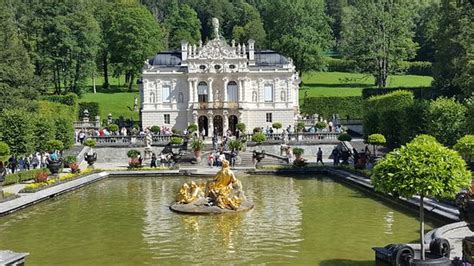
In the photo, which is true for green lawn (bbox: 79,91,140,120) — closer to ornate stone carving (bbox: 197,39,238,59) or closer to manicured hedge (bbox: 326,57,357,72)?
ornate stone carving (bbox: 197,39,238,59)

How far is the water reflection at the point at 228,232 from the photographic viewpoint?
1678cm

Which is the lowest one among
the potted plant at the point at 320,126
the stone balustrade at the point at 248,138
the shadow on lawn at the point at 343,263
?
the shadow on lawn at the point at 343,263

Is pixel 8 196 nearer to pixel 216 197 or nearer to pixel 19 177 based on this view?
pixel 19 177

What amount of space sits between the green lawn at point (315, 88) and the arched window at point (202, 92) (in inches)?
423

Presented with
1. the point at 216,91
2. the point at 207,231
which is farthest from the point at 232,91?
the point at 207,231

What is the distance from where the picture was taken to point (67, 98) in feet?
210

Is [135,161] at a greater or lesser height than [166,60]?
lesser

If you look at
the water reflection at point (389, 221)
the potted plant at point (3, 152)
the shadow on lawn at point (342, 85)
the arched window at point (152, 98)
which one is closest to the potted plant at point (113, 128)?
the arched window at point (152, 98)

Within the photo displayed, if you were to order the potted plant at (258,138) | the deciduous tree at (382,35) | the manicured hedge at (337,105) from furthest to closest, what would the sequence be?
the deciduous tree at (382,35), the manicured hedge at (337,105), the potted plant at (258,138)

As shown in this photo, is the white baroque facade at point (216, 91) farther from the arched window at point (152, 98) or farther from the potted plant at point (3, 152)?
the potted plant at point (3, 152)

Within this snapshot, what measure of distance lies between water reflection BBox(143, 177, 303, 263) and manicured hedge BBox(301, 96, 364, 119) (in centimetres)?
4119

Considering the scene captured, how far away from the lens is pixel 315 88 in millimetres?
78688

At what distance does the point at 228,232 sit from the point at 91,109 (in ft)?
164

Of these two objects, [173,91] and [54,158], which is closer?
[54,158]
